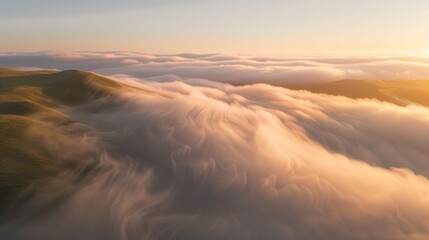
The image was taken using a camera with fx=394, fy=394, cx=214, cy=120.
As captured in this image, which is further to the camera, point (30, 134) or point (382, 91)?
point (382, 91)

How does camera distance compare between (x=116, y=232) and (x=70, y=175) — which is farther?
(x=70, y=175)

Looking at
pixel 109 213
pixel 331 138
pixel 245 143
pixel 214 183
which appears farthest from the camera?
pixel 331 138

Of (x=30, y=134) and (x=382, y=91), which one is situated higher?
(x=30, y=134)

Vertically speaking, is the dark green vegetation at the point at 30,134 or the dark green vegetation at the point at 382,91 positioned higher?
the dark green vegetation at the point at 30,134

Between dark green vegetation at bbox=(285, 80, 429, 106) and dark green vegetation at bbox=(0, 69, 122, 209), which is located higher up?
dark green vegetation at bbox=(0, 69, 122, 209)

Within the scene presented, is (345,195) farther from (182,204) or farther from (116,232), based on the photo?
(116,232)

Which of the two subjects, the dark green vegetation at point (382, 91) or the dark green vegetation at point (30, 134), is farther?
the dark green vegetation at point (382, 91)

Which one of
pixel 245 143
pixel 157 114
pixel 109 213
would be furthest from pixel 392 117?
pixel 109 213

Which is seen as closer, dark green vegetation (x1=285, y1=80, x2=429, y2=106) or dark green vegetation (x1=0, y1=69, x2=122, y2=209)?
dark green vegetation (x1=0, y1=69, x2=122, y2=209)
